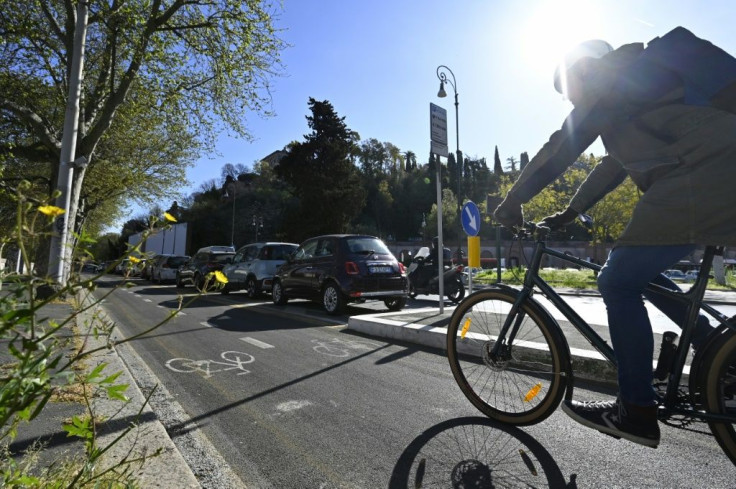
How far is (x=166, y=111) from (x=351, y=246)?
9628 mm

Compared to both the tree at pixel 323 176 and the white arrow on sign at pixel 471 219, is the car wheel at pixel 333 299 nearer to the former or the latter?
the white arrow on sign at pixel 471 219

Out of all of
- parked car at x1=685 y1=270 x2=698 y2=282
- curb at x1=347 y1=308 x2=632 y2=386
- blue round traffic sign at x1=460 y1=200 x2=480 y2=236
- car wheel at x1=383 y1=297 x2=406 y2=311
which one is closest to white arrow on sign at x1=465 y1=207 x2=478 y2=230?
blue round traffic sign at x1=460 y1=200 x2=480 y2=236

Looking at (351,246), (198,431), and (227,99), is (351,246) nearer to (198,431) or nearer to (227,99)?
(198,431)

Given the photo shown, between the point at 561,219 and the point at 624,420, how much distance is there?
1206 millimetres

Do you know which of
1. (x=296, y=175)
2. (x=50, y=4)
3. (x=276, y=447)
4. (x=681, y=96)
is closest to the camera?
(x=681, y=96)

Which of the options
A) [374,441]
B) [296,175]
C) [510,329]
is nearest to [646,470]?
[510,329]

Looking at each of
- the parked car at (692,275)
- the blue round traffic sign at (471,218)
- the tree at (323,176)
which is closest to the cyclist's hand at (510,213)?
the parked car at (692,275)

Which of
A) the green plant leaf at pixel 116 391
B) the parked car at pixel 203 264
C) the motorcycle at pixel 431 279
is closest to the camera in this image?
the green plant leaf at pixel 116 391

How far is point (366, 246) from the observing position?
974cm

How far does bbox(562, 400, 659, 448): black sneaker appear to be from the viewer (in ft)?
Answer: 6.84

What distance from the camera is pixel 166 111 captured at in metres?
15.1

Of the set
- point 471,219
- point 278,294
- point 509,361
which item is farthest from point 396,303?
point 509,361

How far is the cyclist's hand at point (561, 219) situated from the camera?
2770mm

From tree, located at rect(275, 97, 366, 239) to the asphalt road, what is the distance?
45676mm
